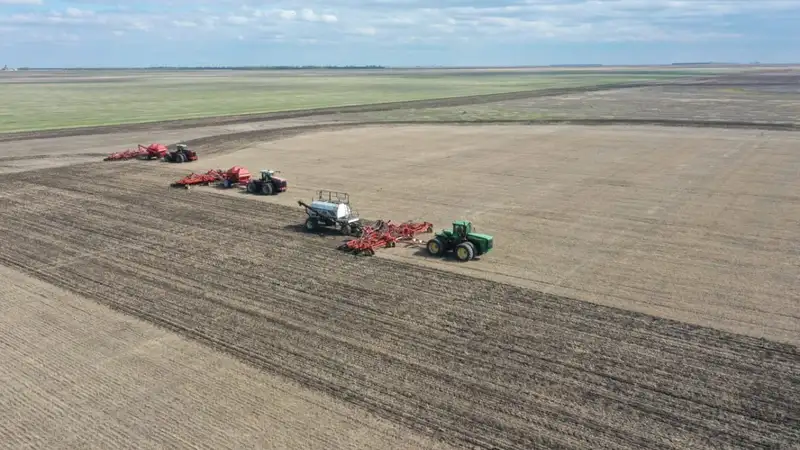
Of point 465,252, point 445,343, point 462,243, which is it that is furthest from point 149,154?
point 445,343

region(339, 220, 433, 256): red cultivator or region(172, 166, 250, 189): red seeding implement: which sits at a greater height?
region(172, 166, 250, 189): red seeding implement

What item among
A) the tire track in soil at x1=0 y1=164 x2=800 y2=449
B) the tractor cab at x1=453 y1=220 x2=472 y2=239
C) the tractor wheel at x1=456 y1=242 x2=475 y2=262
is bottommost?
the tire track in soil at x1=0 y1=164 x2=800 y2=449

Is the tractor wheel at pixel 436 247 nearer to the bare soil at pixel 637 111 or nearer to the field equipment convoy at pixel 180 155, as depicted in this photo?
the field equipment convoy at pixel 180 155

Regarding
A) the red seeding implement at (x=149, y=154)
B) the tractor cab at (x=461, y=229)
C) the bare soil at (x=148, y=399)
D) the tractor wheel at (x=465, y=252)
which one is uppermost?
the red seeding implement at (x=149, y=154)

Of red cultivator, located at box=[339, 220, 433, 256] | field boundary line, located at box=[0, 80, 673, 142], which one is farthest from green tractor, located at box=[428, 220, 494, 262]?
field boundary line, located at box=[0, 80, 673, 142]

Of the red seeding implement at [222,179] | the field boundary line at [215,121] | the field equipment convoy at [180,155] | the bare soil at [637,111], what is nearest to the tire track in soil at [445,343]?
the red seeding implement at [222,179]

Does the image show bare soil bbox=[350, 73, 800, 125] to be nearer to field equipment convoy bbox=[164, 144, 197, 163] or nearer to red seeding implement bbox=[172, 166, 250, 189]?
field equipment convoy bbox=[164, 144, 197, 163]
